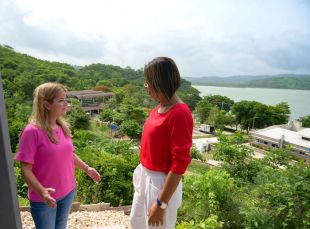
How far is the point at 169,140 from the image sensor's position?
1070 mm

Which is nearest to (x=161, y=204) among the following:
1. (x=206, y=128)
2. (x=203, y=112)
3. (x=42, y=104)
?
(x=42, y=104)

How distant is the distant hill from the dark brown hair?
29.9 meters

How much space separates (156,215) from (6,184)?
2.12ft

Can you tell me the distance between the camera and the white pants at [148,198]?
3.65 feet

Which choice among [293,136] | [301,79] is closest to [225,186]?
[293,136]

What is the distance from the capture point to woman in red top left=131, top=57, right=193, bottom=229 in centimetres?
103

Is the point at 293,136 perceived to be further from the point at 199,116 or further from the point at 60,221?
the point at 60,221

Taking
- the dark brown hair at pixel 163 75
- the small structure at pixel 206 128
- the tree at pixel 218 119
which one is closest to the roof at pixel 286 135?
the tree at pixel 218 119

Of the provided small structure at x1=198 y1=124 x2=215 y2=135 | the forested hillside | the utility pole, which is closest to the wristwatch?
the utility pole

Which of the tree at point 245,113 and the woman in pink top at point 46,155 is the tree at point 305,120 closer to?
the tree at point 245,113

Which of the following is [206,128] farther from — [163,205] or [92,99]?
[163,205]

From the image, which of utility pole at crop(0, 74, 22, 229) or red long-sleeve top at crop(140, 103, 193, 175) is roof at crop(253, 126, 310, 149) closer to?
red long-sleeve top at crop(140, 103, 193, 175)

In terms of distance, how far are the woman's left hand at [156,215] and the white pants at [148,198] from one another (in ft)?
0.08

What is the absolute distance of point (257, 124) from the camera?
24.6m
